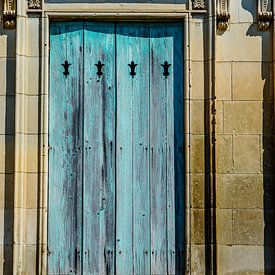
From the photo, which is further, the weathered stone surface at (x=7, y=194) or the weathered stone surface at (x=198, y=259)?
the weathered stone surface at (x=7, y=194)

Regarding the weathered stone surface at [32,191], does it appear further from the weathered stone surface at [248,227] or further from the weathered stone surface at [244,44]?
the weathered stone surface at [244,44]

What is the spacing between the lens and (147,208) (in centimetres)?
923

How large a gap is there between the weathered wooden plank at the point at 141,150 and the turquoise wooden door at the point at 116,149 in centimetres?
1

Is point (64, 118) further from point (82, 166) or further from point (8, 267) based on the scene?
point (8, 267)

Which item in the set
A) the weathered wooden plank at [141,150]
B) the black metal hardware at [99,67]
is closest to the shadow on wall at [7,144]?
the black metal hardware at [99,67]

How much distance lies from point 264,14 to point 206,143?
5.37 feet

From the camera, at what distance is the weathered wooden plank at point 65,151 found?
9148mm

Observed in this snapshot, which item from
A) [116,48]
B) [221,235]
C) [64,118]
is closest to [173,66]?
[116,48]

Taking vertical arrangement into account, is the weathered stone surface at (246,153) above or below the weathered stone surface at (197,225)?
above

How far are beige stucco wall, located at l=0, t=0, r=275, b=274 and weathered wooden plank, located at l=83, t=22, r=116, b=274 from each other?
46 centimetres

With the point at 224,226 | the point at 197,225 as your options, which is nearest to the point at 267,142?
the point at 224,226

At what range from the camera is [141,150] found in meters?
9.29

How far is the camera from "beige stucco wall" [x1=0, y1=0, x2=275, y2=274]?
29.7 feet

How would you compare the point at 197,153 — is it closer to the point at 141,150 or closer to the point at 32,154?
the point at 141,150
